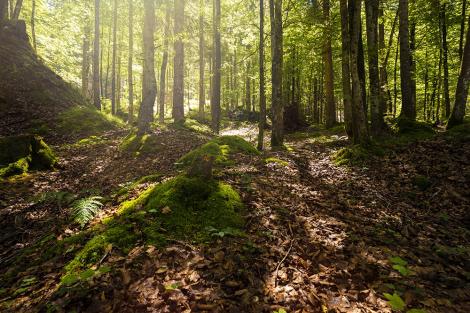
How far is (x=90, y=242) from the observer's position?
420 centimetres

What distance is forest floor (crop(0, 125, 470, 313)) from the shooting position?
3.32 metres

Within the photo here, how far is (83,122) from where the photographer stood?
1611 cm

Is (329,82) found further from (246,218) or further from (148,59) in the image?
(246,218)

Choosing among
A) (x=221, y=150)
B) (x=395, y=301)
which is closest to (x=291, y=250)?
(x=395, y=301)

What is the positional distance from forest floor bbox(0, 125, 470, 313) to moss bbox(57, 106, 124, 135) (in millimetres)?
6937

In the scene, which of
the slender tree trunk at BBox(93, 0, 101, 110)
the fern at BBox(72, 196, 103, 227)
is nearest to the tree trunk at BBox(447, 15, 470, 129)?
the fern at BBox(72, 196, 103, 227)

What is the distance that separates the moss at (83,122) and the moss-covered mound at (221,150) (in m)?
8.25

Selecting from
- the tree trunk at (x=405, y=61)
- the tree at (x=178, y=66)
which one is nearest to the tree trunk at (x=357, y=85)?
the tree trunk at (x=405, y=61)

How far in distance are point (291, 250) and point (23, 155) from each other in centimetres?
893

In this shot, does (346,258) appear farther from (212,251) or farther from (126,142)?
(126,142)

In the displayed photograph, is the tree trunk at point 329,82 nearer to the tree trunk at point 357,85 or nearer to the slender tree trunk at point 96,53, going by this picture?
the tree trunk at point 357,85

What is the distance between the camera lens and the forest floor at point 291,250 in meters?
3.32

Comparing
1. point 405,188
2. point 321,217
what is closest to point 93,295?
point 321,217

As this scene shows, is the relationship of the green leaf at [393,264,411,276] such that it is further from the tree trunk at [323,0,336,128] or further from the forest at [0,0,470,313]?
the tree trunk at [323,0,336,128]
